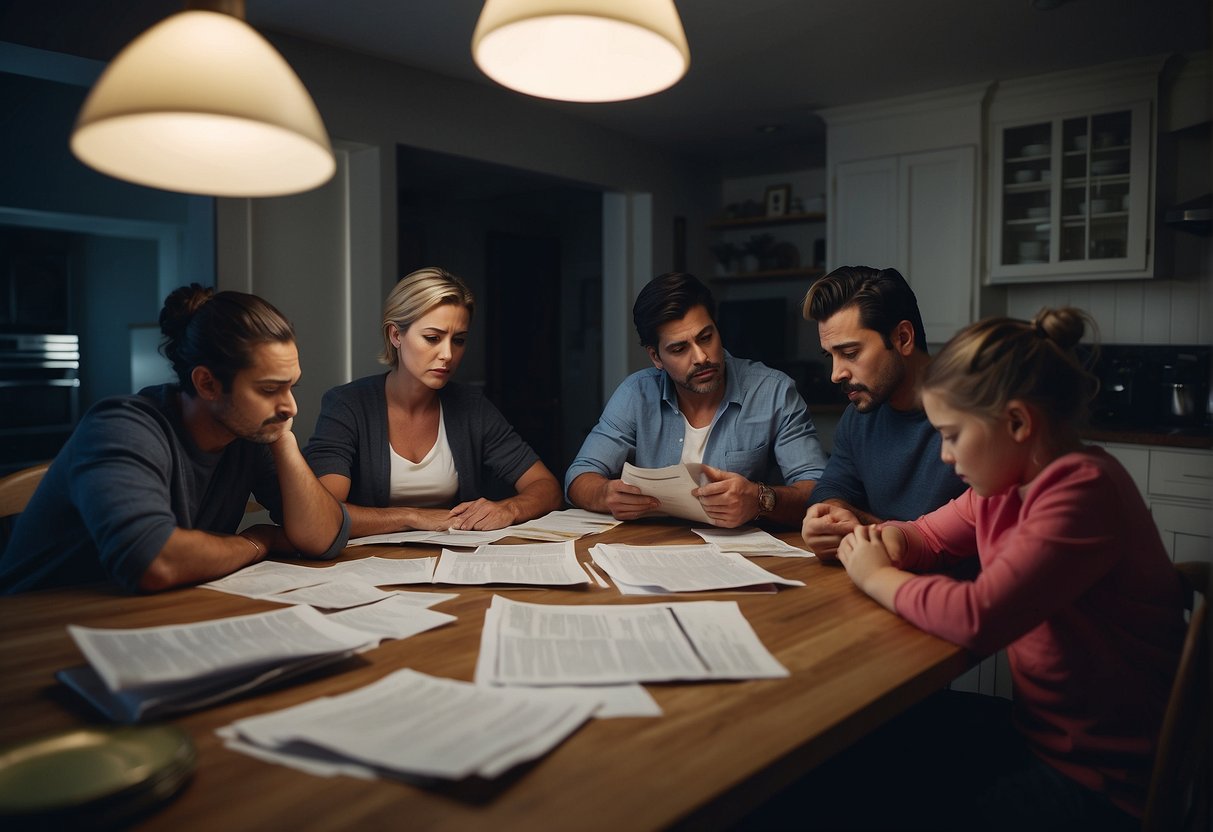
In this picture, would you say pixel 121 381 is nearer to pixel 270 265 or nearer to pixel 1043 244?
pixel 270 265

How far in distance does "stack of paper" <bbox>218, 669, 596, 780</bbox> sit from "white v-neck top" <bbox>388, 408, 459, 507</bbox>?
133 cm

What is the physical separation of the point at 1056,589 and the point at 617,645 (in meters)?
0.56

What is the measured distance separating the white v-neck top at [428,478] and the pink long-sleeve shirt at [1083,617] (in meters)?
1.39

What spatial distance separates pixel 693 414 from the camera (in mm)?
2352

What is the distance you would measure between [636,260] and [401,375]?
330 cm

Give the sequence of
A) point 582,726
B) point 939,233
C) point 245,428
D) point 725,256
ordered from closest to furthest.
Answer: point 582,726
point 245,428
point 939,233
point 725,256

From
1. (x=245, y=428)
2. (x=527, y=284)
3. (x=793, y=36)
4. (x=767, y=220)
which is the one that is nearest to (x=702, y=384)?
(x=245, y=428)

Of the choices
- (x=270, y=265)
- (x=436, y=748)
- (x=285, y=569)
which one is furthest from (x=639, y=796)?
(x=270, y=265)

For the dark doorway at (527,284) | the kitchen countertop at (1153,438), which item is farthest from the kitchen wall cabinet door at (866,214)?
the dark doorway at (527,284)

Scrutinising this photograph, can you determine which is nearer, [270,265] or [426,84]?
[270,265]

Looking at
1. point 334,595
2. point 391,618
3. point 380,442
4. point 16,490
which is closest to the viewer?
point 391,618

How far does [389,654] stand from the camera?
1061 millimetres

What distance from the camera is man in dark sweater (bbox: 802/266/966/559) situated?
177 cm

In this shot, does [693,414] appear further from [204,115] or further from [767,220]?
[767,220]
